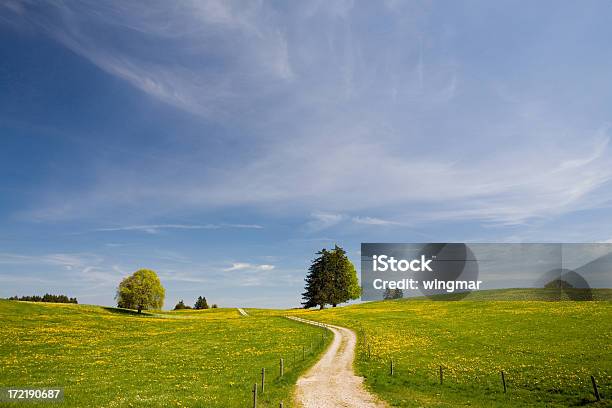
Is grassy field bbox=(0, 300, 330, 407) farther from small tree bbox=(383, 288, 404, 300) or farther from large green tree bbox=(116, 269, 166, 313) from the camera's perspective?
small tree bbox=(383, 288, 404, 300)

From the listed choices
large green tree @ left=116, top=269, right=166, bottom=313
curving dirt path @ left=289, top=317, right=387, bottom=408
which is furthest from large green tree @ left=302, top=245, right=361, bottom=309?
curving dirt path @ left=289, top=317, right=387, bottom=408

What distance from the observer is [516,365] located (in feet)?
117

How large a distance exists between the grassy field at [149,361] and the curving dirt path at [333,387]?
3.83 ft

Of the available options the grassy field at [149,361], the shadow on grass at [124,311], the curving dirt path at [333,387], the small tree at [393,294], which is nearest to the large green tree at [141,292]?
the shadow on grass at [124,311]

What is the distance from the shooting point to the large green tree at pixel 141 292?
373 ft

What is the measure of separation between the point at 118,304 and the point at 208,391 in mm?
100108

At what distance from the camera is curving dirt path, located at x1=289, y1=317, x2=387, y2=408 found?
2520 cm

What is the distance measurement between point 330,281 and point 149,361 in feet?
286

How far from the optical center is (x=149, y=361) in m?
41.4

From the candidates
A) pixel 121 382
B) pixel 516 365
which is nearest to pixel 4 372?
pixel 121 382

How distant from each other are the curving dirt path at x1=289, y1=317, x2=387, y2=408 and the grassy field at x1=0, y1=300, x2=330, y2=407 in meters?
1.17

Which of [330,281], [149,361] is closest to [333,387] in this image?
[149,361]

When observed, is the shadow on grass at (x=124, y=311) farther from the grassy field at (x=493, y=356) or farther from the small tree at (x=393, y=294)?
the small tree at (x=393, y=294)

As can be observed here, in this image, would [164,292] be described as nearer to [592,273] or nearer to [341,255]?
[341,255]
